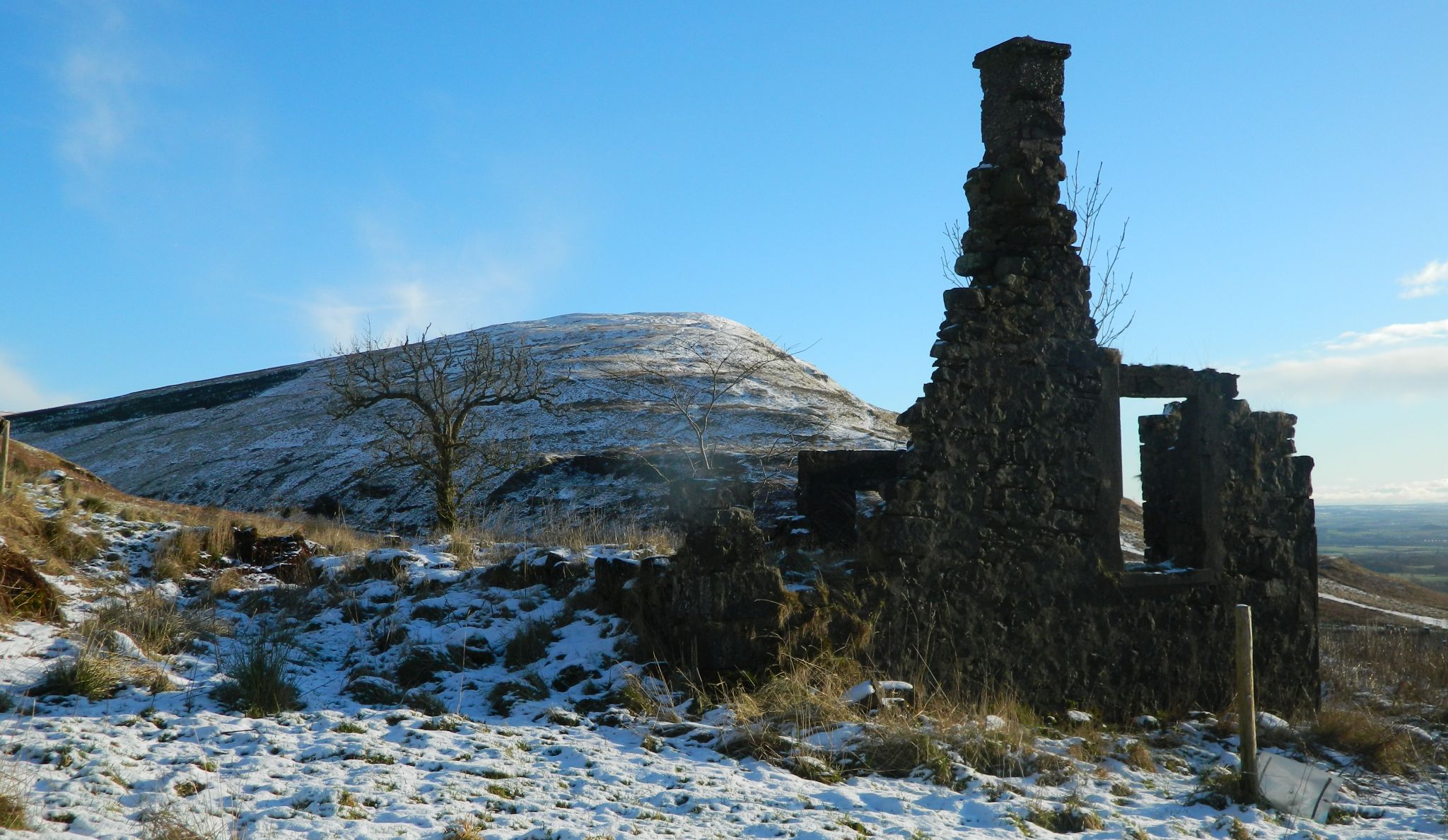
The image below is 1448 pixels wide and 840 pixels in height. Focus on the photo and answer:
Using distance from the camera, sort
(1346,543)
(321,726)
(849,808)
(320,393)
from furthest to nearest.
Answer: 1. (1346,543)
2. (320,393)
3. (321,726)
4. (849,808)

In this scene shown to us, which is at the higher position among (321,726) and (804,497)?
(804,497)

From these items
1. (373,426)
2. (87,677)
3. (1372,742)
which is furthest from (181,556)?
(373,426)

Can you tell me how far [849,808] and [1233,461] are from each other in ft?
19.2

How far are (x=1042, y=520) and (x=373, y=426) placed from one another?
31.7 m

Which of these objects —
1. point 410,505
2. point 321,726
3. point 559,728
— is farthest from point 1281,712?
point 410,505

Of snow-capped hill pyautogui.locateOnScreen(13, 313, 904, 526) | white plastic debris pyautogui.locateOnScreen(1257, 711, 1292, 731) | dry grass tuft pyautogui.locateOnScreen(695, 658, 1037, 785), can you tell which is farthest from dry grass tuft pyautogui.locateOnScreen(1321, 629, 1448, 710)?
snow-capped hill pyautogui.locateOnScreen(13, 313, 904, 526)

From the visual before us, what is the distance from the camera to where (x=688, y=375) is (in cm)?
3853

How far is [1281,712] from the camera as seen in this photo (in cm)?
931

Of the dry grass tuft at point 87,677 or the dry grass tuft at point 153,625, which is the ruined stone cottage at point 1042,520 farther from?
the dry grass tuft at point 87,677

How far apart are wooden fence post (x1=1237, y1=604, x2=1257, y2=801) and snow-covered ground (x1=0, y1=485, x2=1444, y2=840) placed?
19cm

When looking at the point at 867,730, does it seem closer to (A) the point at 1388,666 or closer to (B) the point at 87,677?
(B) the point at 87,677

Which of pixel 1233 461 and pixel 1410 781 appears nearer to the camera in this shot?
pixel 1410 781

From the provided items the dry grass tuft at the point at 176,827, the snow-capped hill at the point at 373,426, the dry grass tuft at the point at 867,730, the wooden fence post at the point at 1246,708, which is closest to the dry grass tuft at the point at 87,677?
the dry grass tuft at the point at 176,827

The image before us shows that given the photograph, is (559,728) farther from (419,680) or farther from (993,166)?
(993,166)
